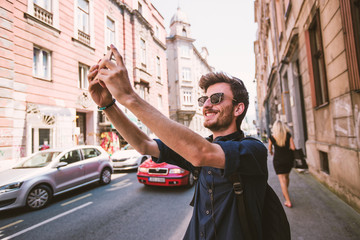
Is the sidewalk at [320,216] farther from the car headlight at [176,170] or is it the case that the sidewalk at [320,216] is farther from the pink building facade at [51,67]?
the pink building facade at [51,67]

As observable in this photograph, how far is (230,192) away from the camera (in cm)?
121

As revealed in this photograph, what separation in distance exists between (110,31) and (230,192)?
17.6 m

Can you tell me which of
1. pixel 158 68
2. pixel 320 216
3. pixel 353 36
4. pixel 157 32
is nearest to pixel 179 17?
pixel 157 32

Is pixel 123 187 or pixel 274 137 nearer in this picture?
pixel 274 137

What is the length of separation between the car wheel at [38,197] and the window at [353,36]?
7.96 metres

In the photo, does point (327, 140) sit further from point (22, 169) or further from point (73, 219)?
point (22, 169)

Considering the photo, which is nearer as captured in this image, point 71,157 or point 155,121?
point 155,121

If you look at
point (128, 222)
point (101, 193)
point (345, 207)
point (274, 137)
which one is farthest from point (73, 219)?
point (345, 207)

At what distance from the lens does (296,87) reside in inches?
352

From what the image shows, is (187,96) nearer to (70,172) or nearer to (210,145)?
(70,172)

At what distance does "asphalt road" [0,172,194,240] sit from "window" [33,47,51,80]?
284 inches

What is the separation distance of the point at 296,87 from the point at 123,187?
28.7 ft

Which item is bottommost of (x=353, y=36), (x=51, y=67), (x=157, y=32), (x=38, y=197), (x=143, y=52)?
(x=38, y=197)

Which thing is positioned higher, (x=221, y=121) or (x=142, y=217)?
(x=221, y=121)
